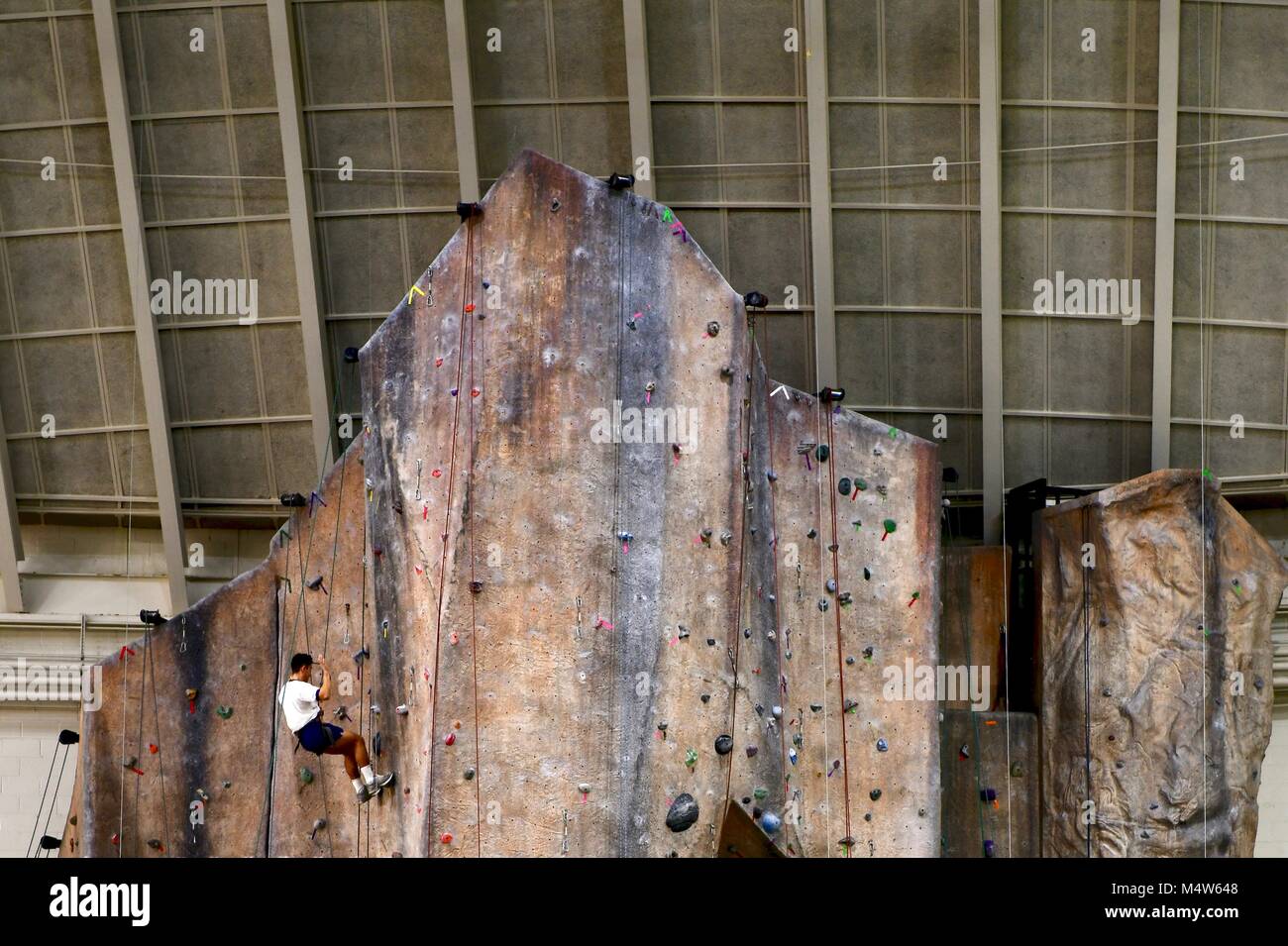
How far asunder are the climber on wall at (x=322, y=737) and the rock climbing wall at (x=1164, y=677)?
211 inches

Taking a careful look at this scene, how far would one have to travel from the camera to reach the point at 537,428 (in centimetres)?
1027

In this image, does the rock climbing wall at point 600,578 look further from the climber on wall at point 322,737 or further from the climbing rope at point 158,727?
the climbing rope at point 158,727

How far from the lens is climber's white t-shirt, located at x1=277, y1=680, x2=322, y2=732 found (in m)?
10.7

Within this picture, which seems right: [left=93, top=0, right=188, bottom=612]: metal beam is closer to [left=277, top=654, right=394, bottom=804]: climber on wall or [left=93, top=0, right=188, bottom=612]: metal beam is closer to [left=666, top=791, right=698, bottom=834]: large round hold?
[left=277, top=654, right=394, bottom=804]: climber on wall

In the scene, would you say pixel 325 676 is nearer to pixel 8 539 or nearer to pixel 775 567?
pixel 775 567

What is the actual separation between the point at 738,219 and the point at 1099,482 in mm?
3964

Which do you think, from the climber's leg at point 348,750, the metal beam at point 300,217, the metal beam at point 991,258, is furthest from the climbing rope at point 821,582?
the metal beam at point 300,217

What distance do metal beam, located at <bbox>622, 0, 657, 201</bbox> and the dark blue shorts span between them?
195 inches

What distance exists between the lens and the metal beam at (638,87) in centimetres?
1248

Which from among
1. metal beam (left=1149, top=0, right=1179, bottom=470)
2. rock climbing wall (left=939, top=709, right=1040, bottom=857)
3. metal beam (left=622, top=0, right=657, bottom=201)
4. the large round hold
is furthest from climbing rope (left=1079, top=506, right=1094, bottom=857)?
metal beam (left=622, top=0, right=657, bottom=201)

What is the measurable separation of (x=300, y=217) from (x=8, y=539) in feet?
13.1

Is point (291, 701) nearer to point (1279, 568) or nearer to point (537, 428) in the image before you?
point (537, 428)
